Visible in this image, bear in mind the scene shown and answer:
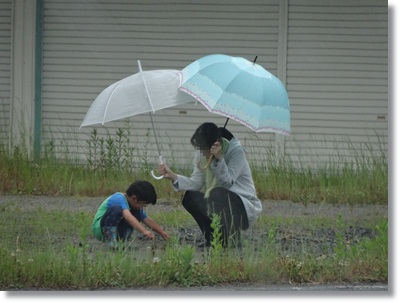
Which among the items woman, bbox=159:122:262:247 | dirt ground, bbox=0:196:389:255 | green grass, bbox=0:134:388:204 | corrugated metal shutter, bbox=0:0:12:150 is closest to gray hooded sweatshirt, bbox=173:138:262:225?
woman, bbox=159:122:262:247

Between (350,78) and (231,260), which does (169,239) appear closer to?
(231,260)

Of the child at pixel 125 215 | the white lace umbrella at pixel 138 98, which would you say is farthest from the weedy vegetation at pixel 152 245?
the white lace umbrella at pixel 138 98

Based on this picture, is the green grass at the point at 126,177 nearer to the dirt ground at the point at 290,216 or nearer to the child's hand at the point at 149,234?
the dirt ground at the point at 290,216

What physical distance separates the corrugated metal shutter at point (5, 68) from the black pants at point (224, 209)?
2.18 metres

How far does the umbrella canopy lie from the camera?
7723 millimetres

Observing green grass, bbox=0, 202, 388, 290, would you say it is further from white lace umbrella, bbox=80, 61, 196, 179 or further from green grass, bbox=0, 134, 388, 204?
Result: green grass, bbox=0, 134, 388, 204

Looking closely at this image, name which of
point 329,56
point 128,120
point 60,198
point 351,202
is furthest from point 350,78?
point 60,198

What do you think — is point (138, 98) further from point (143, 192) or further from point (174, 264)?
point (174, 264)

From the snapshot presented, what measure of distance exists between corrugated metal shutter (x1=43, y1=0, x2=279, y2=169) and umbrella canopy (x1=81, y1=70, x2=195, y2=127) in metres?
1.14

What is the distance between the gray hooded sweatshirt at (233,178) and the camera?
25.2 feet

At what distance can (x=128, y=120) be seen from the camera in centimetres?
941

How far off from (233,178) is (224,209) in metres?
0.24

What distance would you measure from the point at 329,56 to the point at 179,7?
4.35ft

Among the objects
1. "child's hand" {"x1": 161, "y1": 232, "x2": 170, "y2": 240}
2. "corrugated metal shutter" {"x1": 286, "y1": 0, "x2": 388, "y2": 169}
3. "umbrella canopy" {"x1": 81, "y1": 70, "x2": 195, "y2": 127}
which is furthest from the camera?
"corrugated metal shutter" {"x1": 286, "y1": 0, "x2": 388, "y2": 169}
